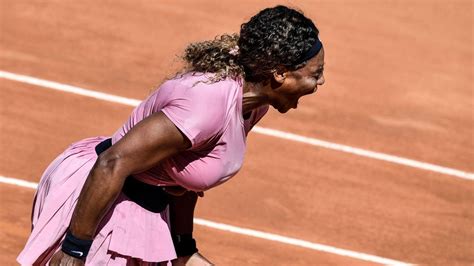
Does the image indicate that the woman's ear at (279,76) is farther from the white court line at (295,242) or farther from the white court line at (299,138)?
the white court line at (299,138)

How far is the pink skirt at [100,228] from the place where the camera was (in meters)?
4.78

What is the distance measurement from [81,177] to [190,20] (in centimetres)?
839

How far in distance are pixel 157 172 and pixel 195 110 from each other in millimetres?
438

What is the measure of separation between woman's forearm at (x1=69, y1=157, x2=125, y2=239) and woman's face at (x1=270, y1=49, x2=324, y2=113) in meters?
0.78

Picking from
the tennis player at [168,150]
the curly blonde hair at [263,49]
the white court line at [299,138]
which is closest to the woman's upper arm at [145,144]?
the tennis player at [168,150]

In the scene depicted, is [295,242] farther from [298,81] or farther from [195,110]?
[195,110]

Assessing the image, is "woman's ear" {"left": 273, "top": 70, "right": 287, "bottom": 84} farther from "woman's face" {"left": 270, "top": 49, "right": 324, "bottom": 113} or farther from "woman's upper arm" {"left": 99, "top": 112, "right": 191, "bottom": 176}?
"woman's upper arm" {"left": 99, "top": 112, "right": 191, "bottom": 176}

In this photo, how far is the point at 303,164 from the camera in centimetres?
970

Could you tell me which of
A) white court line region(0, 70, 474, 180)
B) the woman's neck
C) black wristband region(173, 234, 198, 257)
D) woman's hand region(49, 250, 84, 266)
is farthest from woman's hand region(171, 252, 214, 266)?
white court line region(0, 70, 474, 180)

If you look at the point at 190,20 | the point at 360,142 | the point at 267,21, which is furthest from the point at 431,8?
the point at 267,21

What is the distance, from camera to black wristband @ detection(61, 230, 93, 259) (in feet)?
15.0

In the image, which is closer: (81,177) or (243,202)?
(81,177)

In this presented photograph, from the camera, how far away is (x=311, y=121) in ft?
35.2

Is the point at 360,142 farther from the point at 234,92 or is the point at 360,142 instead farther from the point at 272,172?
the point at 234,92
